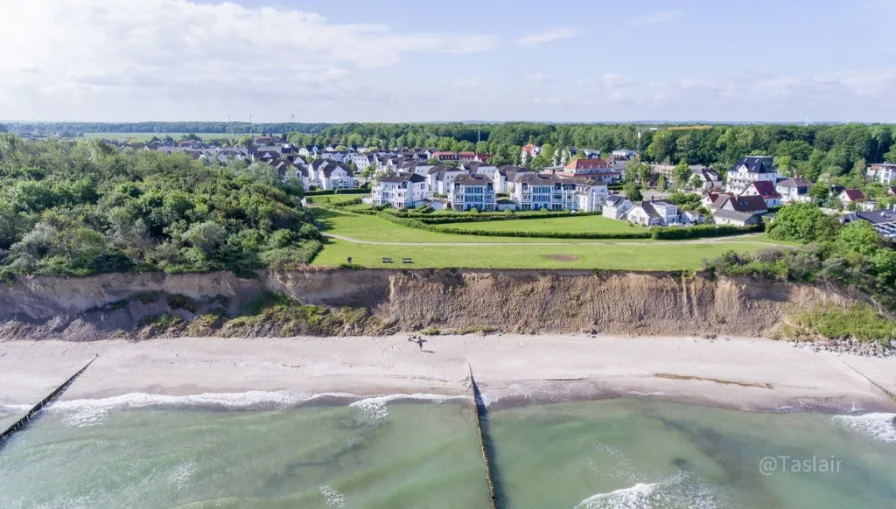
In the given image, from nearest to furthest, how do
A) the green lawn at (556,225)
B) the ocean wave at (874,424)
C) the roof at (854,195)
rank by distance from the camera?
the ocean wave at (874,424) < the green lawn at (556,225) < the roof at (854,195)

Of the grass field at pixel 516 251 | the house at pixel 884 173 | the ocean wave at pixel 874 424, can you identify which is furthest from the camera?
the house at pixel 884 173

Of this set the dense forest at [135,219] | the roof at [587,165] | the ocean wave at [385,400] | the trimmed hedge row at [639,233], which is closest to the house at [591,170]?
the roof at [587,165]

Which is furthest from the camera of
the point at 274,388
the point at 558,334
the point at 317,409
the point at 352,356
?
the point at 558,334

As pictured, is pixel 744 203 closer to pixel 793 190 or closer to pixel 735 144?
pixel 793 190

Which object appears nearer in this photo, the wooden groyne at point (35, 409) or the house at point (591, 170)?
the wooden groyne at point (35, 409)

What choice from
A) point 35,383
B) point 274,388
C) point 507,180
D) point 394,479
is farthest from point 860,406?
point 507,180

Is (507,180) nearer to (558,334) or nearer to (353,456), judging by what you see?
(558,334)

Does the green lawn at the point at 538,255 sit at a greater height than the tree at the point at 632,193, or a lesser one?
lesser

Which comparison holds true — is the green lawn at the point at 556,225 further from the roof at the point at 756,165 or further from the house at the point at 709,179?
the roof at the point at 756,165
